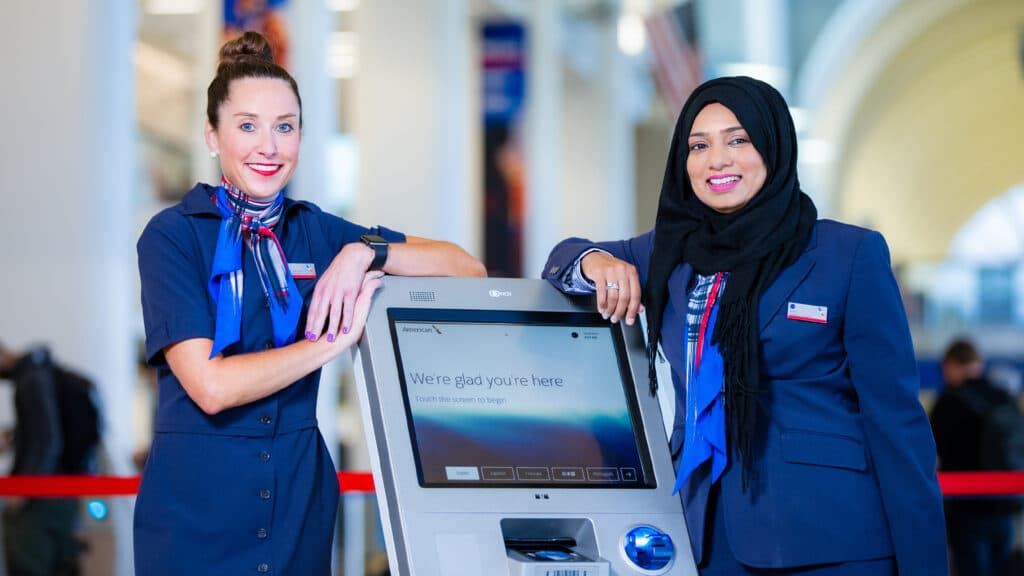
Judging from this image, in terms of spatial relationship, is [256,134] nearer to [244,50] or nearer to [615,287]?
[244,50]

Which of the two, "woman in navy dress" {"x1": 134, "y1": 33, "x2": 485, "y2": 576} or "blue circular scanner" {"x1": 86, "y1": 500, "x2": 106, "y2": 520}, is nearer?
"woman in navy dress" {"x1": 134, "y1": 33, "x2": 485, "y2": 576}

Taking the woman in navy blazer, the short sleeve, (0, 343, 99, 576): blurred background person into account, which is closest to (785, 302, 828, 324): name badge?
the woman in navy blazer

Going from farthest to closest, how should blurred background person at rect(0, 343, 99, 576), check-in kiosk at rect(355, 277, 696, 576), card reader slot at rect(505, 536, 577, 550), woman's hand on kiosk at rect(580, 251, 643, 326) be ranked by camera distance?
blurred background person at rect(0, 343, 99, 576) → woman's hand on kiosk at rect(580, 251, 643, 326) → card reader slot at rect(505, 536, 577, 550) → check-in kiosk at rect(355, 277, 696, 576)

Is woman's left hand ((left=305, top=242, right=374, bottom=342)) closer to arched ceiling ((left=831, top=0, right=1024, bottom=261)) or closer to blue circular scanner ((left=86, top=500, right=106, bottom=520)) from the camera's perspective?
blue circular scanner ((left=86, top=500, right=106, bottom=520))

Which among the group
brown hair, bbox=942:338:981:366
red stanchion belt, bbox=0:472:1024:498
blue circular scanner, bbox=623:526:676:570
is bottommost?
brown hair, bbox=942:338:981:366

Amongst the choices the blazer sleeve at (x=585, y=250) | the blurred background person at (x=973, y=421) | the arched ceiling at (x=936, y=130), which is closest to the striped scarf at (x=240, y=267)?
the blazer sleeve at (x=585, y=250)

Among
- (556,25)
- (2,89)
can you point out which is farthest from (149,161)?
(2,89)

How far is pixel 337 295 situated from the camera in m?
2.26

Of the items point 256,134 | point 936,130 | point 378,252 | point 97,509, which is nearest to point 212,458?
point 378,252

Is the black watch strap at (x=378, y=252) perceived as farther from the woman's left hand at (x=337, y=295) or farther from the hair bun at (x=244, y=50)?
the hair bun at (x=244, y=50)

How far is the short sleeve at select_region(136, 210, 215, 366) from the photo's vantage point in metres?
2.20

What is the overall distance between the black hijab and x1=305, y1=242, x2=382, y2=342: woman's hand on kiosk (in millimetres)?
565

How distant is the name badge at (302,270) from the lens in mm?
2366

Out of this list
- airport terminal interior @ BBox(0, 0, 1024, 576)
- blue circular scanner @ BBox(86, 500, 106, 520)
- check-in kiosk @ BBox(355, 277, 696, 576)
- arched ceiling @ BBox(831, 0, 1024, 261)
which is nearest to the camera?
check-in kiosk @ BBox(355, 277, 696, 576)
